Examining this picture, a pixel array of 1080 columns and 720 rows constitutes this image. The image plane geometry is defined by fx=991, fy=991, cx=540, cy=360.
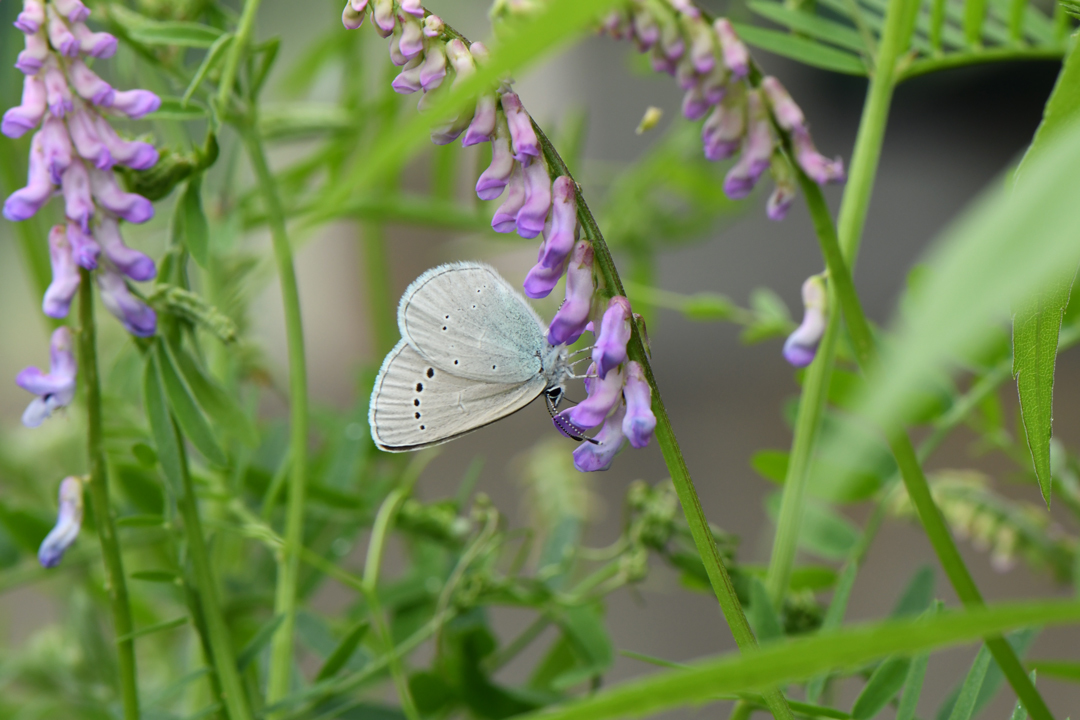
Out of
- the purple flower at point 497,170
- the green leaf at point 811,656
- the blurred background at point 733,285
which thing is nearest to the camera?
the green leaf at point 811,656

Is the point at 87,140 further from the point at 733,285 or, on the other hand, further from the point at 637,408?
the point at 733,285

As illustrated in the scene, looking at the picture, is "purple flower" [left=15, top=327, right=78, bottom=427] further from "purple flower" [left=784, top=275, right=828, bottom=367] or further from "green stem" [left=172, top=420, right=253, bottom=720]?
"purple flower" [left=784, top=275, right=828, bottom=367]

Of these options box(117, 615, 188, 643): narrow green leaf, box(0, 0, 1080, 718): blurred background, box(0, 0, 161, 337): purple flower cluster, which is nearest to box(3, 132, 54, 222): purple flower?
box(0, 0, 161, 337): purple flower cluster

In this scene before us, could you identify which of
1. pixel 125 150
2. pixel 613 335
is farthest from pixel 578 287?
pixel 125 150

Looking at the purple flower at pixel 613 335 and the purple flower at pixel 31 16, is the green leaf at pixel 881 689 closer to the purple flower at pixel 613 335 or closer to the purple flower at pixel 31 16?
the purple flower at pixel 613 335

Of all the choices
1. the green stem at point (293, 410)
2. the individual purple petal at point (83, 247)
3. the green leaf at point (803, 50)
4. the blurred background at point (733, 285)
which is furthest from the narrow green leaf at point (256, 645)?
the blurred background at point (733, 285)

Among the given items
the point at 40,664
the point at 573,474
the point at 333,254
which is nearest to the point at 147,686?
the point at 40,664

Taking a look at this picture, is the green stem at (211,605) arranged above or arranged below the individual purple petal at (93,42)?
below
